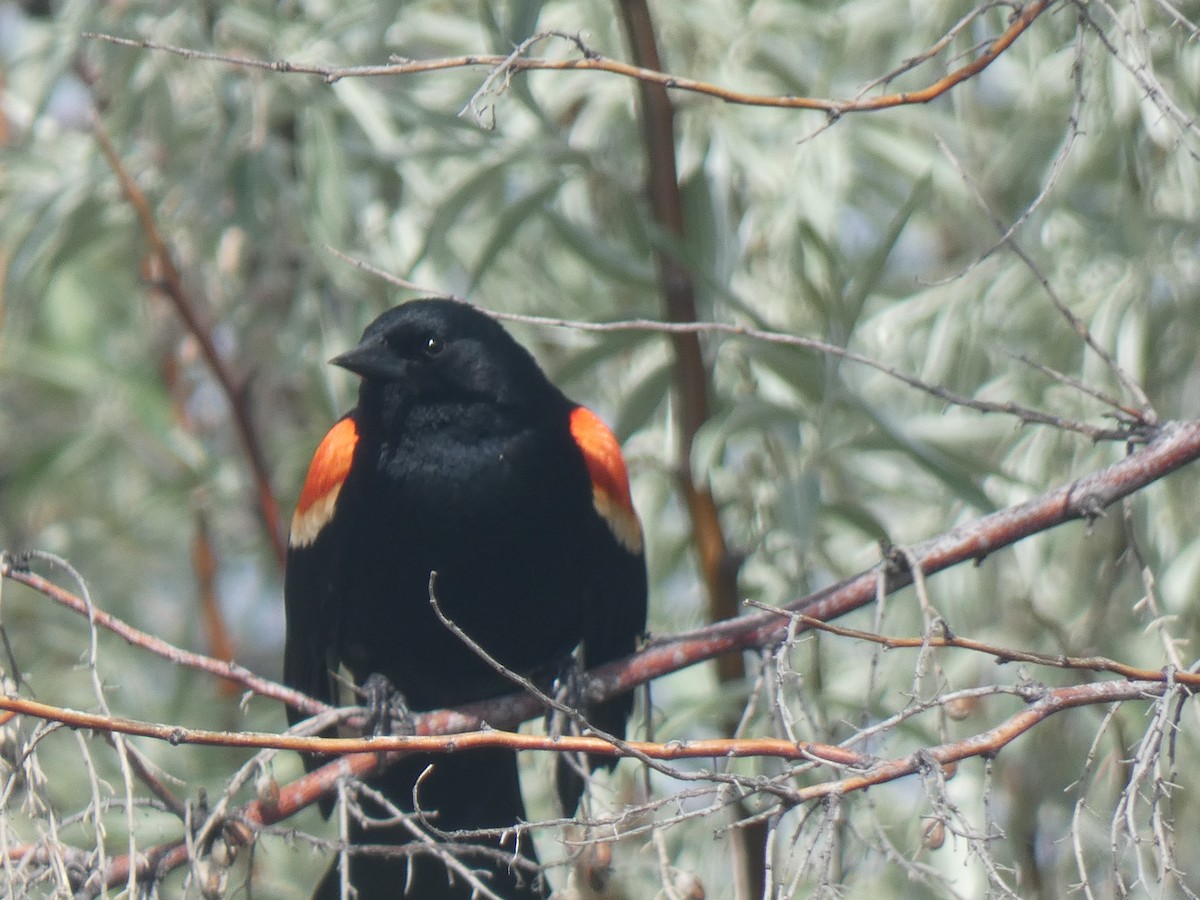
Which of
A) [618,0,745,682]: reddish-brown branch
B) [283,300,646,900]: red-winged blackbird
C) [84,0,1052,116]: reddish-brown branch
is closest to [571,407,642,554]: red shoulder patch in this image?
[283,300,646,900]: red-winged blackbird

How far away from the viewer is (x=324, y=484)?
119 inches

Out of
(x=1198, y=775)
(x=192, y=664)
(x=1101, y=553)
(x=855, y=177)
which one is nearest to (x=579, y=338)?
(x=855, y=177)

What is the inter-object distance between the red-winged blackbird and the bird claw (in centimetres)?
6

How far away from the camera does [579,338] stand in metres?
3.96

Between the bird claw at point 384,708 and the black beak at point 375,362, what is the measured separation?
0.59 meters

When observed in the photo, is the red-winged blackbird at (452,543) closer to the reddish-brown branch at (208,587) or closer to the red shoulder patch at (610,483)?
the red shoulder patch at (610,483)

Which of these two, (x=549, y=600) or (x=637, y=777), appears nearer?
(x=549, y=600)

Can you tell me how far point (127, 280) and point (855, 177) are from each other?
2310 millimetres

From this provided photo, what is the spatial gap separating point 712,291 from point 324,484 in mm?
852

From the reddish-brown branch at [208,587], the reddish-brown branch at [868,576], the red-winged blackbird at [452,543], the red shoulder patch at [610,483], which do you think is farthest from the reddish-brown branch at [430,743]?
the reddish-brown branch at [208,587]

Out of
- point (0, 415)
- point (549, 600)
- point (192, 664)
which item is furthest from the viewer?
point (0, 415)

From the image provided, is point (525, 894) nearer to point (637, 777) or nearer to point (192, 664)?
point (637, 777)

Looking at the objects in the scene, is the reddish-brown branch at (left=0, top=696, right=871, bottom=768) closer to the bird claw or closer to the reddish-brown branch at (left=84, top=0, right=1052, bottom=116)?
the reddish-brown branch at (left=84, top=0, right=1052, bottom=116)

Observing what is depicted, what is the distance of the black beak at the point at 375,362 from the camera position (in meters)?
2.99
